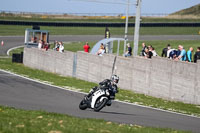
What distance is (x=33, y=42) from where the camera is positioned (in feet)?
139

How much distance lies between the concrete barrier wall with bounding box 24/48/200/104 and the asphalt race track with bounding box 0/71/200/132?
3174 millimetres

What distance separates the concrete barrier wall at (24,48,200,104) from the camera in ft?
73.7

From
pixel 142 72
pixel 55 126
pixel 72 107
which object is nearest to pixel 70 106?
pixel 72 107

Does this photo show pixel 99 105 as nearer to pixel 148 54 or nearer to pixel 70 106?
pixel 70 106

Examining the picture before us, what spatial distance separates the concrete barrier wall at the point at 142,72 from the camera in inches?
885

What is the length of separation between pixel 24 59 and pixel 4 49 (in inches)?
621

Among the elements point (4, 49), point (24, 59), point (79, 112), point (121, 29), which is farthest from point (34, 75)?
point (121, 29)

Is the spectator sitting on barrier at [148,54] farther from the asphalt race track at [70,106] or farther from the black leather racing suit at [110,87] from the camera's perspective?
the black leather racing suit at [110,87]

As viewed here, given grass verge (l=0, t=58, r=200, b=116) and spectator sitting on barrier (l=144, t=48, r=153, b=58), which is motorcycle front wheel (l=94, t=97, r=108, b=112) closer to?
grass verge (l=0, t=58, r=200, b=116)

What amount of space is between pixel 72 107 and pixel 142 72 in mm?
7474

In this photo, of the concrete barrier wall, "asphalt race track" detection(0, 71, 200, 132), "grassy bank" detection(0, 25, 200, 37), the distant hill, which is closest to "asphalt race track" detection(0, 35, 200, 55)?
"grassy bank" detection(0, 25, 200, 37)

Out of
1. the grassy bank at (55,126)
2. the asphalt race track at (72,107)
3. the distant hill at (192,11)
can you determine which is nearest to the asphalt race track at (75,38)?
the asphalt race track at (72,107)

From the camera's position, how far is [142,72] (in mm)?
25312

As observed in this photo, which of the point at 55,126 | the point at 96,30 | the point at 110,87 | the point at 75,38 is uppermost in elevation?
the point at 96,30
